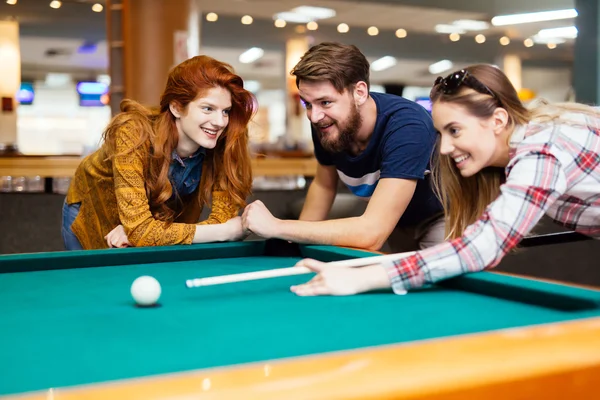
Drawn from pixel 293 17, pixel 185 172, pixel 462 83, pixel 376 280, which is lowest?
pixel 376 280

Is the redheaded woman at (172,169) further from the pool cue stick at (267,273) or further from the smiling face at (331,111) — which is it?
the pool cue stick at (267,273)

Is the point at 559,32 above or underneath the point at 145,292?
above

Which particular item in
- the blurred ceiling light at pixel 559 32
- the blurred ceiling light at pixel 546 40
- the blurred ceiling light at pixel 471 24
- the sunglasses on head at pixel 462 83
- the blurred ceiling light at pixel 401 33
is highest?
the blurred ceiling light at pixel 471 24

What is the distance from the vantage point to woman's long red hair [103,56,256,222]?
2.79 metres

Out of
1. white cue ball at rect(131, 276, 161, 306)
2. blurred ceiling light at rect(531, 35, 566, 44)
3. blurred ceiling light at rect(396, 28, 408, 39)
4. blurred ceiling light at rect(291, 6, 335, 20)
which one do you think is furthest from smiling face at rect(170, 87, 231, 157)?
blurred ceiling light at rect(531, 35, 566, 44)

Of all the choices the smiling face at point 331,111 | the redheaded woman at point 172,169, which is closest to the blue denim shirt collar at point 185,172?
the redheaded woman at point 172,169

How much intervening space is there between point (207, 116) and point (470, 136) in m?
1.20

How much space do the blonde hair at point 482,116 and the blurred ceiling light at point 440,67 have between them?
51.0 ft

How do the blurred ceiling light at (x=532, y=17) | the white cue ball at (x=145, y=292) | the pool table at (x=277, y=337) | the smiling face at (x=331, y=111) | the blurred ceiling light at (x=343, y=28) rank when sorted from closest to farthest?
the pool table at (x=277, y=337) → the white cue ball at (x=145, y=292) → the smiling face at (x=331, y=111) → the blurred ceiling light at (x=532, y=17) → the blurred ceiling light at (x=343, y=28)

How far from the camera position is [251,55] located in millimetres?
16781

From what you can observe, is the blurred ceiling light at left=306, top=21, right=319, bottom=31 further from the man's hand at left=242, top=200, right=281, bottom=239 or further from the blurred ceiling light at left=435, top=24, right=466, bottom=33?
the man's hand at left=242, top=200, right=281, bottom=239

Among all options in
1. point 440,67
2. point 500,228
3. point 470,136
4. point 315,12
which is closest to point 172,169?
point 470,136

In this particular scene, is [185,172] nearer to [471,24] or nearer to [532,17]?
[532,17]

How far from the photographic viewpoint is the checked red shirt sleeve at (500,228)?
1.62m
